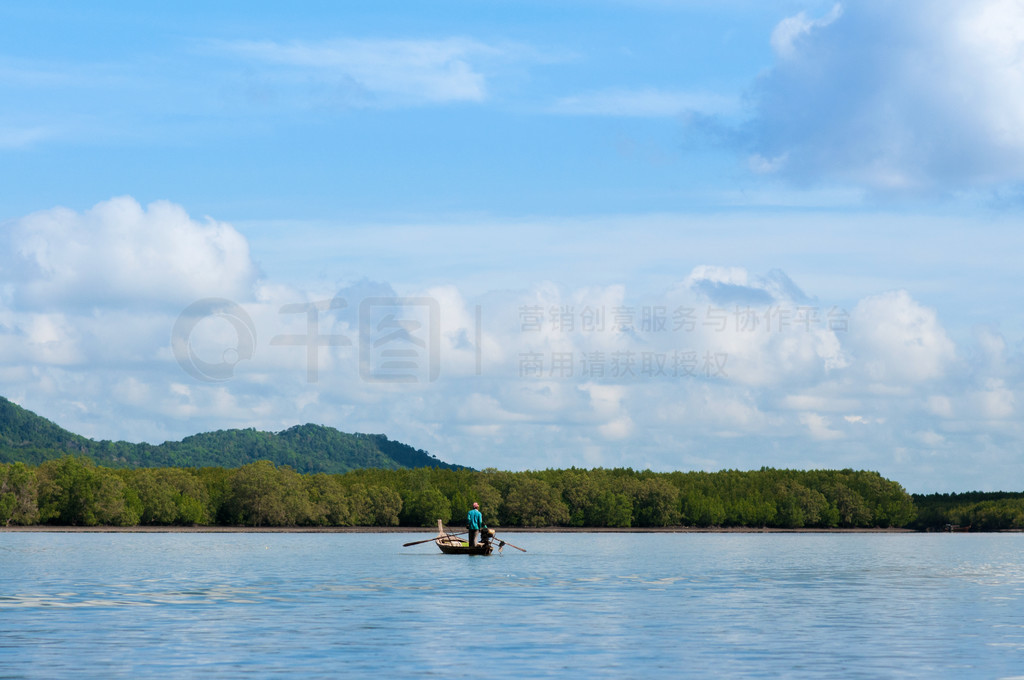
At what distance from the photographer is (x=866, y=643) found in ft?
111

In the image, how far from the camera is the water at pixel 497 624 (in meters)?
28.8

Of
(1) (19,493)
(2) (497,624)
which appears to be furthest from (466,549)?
(1) (19,493)

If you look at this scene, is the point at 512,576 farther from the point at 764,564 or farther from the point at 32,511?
the point at 32,511

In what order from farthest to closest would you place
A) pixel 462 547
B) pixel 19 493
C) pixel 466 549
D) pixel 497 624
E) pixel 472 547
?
pixel 19 493, pixel 462 547, pixel 466 549, pixel 472 547, pixel 497 624

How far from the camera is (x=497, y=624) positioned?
3781cm

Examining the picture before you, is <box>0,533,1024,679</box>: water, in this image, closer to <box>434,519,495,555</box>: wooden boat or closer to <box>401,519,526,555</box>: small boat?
<box>401,519,526,555</box>: small boat

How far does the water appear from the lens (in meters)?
28.8

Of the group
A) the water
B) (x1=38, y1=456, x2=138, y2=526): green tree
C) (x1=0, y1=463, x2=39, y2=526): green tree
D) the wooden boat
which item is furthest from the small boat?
(x1=0, y1=463, x2=39, y2=526): green tree

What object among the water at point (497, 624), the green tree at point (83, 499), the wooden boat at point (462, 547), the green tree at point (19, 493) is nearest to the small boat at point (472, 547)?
the wooden boat at point (462, 547)

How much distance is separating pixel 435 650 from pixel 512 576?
3169cm

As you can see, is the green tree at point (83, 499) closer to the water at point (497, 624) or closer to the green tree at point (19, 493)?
the green tree at point (19, 493)

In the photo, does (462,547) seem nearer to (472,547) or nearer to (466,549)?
(466,549)

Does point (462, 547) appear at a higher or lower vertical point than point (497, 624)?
higher

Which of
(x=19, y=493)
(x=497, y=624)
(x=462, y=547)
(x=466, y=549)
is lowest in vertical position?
(x=497, y=624)
